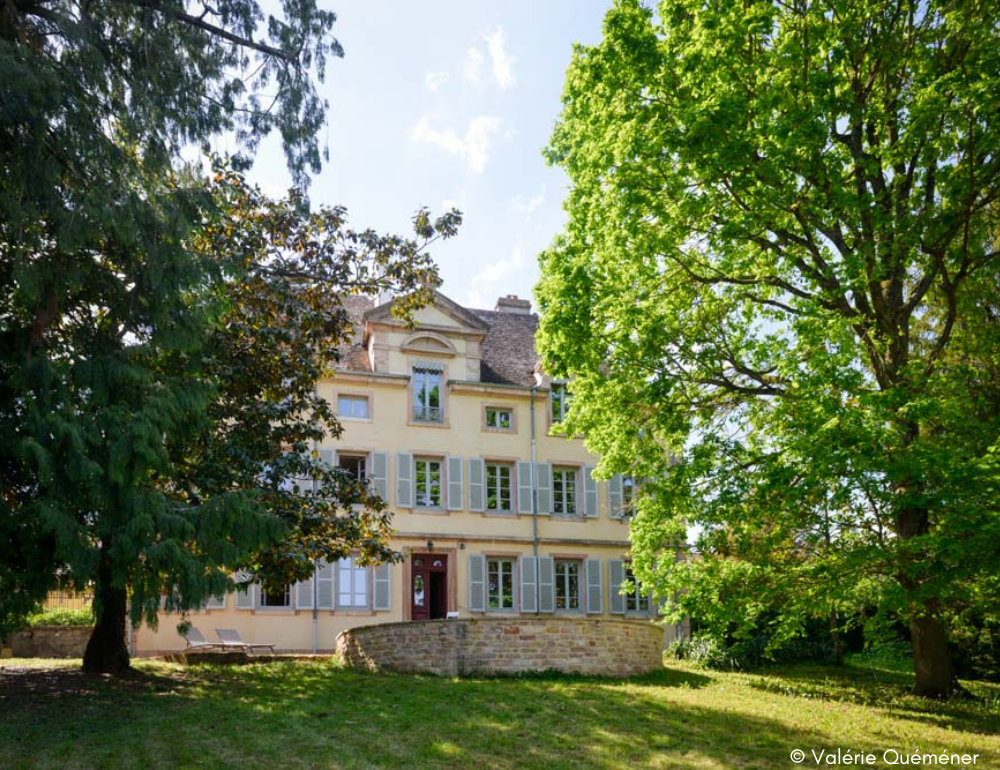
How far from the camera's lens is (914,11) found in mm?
12211

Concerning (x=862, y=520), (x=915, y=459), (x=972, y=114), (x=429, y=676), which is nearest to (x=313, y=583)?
(x=429, y=676)

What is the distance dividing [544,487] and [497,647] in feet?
32.6

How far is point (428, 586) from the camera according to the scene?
23688 mm

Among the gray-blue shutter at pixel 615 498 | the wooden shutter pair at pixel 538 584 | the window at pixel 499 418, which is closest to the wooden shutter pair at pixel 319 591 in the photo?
the wooden shutter pair at pixel 538 584

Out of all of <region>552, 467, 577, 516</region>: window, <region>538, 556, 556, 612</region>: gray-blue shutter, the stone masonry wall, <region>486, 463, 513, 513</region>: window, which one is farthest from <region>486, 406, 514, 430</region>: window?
the stone masonry wall

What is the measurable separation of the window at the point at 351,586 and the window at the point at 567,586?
16.3ft

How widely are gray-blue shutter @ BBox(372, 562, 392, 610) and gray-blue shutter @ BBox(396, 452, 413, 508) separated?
154 cm

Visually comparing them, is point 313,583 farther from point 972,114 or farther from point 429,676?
point 972,114

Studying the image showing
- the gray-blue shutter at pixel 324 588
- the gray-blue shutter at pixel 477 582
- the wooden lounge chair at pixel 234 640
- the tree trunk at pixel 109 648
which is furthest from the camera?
the gray-blue shutter at pixel 477 582

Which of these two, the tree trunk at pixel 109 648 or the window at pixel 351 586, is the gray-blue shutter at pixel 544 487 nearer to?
the window at pixel 351 586

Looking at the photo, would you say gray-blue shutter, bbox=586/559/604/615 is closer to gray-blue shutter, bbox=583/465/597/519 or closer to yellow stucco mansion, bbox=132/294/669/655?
yellow stucco mansion, bbox=132/294/669/655

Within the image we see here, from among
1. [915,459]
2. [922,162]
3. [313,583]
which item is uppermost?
[922,162]

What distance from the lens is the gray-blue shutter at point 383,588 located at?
22.9m

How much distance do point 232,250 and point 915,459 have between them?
855cm
